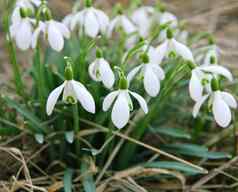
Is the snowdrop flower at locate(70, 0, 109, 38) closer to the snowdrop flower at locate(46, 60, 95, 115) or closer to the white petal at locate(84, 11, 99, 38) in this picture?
the white petal at locate(84, 11, 99, 38)

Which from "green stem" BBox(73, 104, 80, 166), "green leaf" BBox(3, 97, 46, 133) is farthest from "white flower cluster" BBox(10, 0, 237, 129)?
"green leaf" BBox(3, 97, 46, 133)

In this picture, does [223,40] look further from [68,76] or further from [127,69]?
[68,76]

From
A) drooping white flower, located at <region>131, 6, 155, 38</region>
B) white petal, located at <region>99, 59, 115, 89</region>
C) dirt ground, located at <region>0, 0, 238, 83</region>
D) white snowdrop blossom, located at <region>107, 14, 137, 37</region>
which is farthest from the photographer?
dirt ground, located at <region>0, 0, 238, 83</region>

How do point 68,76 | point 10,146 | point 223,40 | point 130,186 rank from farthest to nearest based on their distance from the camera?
1. point 223,40
2. point 10,146
3. point 130,186
4. point 68,76

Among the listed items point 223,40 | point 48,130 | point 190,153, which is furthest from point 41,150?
point 223,40

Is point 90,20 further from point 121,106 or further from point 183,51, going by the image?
point 121,106

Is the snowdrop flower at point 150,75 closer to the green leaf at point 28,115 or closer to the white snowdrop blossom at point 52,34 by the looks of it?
the white snowdrop blossom at point 52,34

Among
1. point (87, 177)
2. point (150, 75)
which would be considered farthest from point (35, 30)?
point (87, 177)

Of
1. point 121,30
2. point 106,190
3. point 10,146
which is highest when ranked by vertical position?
point 121,30
